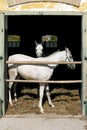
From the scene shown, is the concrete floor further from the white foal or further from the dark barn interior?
the dark barn interior

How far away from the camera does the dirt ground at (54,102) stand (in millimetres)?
9594

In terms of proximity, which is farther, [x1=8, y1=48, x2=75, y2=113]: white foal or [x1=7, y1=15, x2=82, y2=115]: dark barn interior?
[x1=7, y1=15, x2=82, y2=115]: dark barn interior

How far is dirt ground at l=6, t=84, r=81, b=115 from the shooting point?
9.59 meters

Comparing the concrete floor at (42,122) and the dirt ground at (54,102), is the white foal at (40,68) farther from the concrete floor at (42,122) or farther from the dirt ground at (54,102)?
the concrete floor at (42,122)

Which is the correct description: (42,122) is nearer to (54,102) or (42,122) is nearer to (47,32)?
(54,102)

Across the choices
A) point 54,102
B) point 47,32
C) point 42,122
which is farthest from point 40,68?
point 47,32

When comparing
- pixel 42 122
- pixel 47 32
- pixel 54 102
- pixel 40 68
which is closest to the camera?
pixel 42 122

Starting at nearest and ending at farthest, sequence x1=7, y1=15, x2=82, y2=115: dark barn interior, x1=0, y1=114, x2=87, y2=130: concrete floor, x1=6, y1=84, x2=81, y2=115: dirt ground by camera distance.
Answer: x1=0, y1=114, x2=87, y2=130: concrete floor → x1=6, y1=84, x2=81, y2=115: dirt ground → x1=7, y1=15, x2=82, y2=115: dark barn interior

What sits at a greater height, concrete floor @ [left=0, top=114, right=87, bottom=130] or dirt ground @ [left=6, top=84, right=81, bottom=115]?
concrete floor @ [left=0, top=114, right=87, bottom=130]

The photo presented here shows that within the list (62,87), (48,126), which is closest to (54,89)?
(62,87)

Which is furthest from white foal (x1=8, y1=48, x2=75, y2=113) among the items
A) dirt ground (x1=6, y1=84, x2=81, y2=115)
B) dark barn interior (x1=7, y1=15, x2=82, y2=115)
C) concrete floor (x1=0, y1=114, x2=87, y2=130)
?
dark barn interior (x1=7, y1=15, x2=82, y2=115)

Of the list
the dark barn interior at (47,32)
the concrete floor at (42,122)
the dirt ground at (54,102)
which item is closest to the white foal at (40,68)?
the dirt ground at (54,102)

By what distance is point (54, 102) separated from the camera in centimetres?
1048

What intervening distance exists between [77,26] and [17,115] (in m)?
7.19
